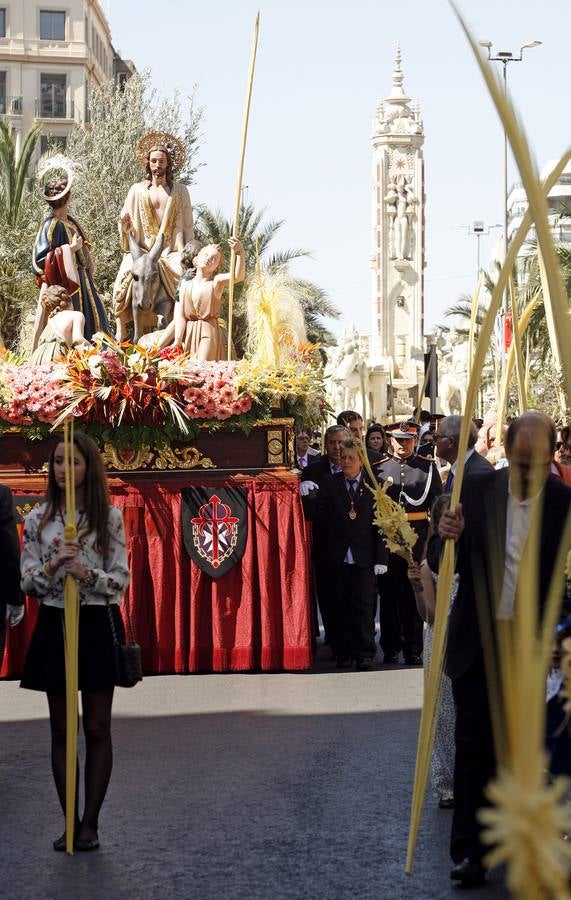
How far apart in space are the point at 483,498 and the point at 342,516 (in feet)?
21.2

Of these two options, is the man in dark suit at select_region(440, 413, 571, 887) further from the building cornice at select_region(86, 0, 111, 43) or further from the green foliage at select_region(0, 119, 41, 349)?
the building cornice at select_region(86, 0, 111, 43)

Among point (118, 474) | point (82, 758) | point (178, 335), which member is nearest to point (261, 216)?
point (178, 335)

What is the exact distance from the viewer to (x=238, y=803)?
708cm

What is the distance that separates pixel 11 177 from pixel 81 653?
34546 millimetres

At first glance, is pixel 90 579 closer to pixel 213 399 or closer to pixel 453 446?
pixel 453 446

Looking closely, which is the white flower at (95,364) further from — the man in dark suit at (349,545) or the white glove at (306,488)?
the man in dark suit at (349,545)

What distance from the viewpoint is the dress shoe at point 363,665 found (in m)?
11.7

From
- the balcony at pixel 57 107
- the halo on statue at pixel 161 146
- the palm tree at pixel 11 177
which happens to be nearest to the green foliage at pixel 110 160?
the palm tree at pixel 11 177

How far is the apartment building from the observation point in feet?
231

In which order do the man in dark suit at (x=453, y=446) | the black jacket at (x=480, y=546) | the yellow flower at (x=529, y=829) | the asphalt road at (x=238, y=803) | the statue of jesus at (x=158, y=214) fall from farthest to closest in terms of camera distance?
the statue of jesus at (x=158, y=214)
the man in dark suit at (x=453, y=446)
the asphalt road at (x=238, y=803)
the black jacket at (x=480, y=546)
the yellow flower at (x=529, y=829)

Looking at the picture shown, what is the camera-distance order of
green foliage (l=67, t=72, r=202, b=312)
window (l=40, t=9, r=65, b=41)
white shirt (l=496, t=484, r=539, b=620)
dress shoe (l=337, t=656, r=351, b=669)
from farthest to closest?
window (l=40, t=9, r=65, b=41)
green foliage (l=67, t=72, r=202, b=312)
dress shoe (l=337, t=656, r=351, b=669)
white shirt (l=496, t=484, r=539, b=620)

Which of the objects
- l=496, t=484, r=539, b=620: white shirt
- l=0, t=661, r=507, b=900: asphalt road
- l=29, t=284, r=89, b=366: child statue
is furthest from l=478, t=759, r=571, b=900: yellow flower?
l=29, t=284, r=89, b=366: child statue

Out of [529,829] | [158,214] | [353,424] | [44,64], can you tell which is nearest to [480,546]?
[529,829]

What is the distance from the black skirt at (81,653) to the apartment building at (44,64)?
217 ft
